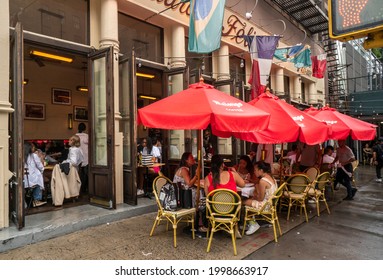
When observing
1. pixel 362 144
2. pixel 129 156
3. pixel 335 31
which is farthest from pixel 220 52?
pixel 362 144

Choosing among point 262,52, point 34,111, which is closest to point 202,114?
point 262,52

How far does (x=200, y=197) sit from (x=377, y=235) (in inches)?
138

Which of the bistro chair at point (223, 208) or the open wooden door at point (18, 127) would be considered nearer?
the bistro chair at point (223, 208)

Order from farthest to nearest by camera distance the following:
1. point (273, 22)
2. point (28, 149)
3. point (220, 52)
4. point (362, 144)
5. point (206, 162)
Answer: point (362, 144)
point (273, 22)
point (220, 52)
point (206, 162)
point (28, 149)

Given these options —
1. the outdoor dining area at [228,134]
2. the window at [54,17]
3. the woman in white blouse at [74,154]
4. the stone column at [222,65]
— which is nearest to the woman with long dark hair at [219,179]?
the outdoor dining area at [228,134]

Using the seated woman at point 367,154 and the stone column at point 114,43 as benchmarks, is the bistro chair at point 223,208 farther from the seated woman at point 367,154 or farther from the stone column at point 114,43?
the seated woman at point 367,154

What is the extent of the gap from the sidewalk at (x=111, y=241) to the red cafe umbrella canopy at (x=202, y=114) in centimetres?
204

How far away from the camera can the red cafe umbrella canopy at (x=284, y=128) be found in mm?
Answer: 5289

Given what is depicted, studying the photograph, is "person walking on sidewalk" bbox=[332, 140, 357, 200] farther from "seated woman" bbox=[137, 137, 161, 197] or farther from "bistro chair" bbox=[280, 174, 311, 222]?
"seated woman" bbox=[137, 137, 161, 197]

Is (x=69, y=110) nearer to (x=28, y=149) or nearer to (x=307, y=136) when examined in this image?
(x=28, y=149)

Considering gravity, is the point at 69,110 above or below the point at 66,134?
above

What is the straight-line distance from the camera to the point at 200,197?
542 cm

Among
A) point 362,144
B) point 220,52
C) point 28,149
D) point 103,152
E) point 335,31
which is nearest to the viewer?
point 335,31

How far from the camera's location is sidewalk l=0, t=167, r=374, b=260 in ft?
14.6
